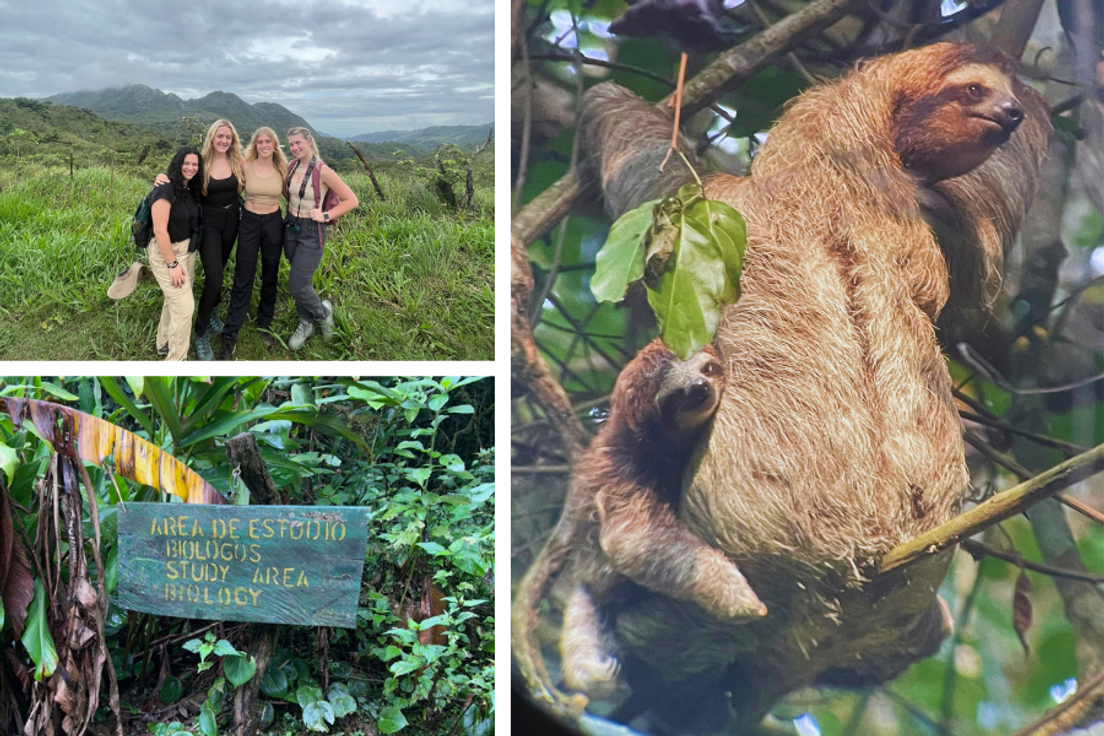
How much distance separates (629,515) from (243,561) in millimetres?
776

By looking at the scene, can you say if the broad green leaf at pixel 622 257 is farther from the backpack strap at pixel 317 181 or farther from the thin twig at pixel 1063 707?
the thin twig at pixel 1063 707

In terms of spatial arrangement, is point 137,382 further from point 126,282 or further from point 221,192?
point 221,192

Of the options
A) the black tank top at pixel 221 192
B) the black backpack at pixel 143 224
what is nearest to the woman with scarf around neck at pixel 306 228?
the black tank top at pixel 221 192

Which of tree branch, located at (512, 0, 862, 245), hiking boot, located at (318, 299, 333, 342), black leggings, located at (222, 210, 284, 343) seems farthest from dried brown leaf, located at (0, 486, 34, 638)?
tree branch, located at (512, 0, 862, 245)

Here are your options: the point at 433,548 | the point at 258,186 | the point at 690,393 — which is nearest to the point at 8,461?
the point at 258,186

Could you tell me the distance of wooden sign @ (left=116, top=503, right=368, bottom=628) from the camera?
126 cm

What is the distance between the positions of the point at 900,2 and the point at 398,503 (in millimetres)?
1543

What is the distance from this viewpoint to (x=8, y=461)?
4.10ft

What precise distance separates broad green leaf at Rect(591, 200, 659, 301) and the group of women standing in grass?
23.5 inches

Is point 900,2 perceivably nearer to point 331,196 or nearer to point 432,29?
point 432,29

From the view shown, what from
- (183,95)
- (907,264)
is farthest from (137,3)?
(907,264)

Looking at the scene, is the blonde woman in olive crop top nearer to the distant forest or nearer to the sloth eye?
the distant forest

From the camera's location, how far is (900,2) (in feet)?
4.39

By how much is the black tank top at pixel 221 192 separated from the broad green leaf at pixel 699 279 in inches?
36.9
